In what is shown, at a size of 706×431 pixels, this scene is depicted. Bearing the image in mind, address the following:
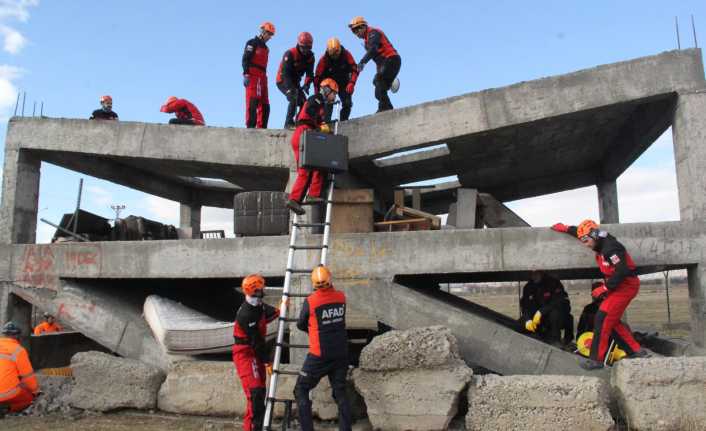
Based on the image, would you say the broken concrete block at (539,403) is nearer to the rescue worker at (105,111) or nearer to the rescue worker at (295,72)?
the rescue worker at (295,72)

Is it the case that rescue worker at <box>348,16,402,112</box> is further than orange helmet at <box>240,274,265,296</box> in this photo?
Yes

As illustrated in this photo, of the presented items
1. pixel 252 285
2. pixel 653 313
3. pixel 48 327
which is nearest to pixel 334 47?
pixel 252 285

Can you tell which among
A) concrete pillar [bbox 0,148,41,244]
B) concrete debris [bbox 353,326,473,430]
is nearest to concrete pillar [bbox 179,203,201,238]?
concrete pillar [bbox 0,148,41,244]

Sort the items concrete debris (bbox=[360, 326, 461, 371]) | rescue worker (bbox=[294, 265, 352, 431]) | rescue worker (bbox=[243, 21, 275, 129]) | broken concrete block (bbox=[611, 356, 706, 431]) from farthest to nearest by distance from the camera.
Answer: rescue worker (bbox=[243, 21, 275, 129])
concrete debris (bbox=[360, 326, 461, 371])
rescue worker (bbox=[294, 265, 352, 431])
broken concrete block (bbox=[611, 356, 706, 431])

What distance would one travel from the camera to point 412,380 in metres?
5.78

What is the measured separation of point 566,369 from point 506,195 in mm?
6483

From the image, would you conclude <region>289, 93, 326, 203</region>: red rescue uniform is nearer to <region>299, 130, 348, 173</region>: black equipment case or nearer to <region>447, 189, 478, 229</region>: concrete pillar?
<region>299, 130, 348, 173</region>: black equipment case

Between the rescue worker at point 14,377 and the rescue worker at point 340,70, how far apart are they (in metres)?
5.50

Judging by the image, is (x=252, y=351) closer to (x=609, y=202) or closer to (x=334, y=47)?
(x=334, y=47)

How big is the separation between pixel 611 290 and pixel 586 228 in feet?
2.48

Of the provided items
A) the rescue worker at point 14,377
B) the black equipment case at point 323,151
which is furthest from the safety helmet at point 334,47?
the rescue worker at point 14,377

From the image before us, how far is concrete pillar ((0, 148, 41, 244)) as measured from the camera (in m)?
8.77

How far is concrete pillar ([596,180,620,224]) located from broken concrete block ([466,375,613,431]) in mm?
6126

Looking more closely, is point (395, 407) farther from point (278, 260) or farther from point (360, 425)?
point (278, 260)
